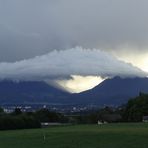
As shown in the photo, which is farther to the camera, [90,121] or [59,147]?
[90,121]

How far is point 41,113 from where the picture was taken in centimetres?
14875

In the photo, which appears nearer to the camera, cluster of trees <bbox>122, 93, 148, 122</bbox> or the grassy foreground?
the grassy foreground

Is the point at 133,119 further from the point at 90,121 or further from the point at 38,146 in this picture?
the point at 38,146

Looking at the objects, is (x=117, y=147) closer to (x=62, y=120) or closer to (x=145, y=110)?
(x=145, y=110)

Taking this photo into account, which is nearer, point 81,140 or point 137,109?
point 81,140

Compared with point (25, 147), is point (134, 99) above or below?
above

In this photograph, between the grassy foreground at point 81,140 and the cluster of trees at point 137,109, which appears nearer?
the grassy foreground at point 81,140

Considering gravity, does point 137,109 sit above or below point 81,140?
above

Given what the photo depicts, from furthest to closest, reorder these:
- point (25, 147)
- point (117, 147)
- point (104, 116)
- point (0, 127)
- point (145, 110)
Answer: point (104, 116) < point (145, 110) < point (0, 127) < point (25, 147) < point (117, 147)

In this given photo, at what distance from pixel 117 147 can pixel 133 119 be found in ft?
336

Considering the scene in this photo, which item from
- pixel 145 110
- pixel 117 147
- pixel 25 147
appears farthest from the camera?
pixel 145 110

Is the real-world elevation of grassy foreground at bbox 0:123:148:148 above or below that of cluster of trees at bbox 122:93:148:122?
below

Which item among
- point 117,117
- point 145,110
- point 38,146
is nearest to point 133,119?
point 145,110

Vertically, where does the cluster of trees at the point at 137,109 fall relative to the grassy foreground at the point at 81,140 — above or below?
above
